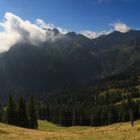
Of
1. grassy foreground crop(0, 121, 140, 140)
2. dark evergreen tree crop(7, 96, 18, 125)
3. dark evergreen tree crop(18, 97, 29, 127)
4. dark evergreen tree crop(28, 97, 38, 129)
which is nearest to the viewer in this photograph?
grassy foreground crop(0, 121, 140, 140)

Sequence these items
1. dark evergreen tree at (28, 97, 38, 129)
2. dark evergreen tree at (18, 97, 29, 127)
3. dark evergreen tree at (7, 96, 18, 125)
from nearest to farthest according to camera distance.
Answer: dark evergreen tree at (7, 96, 18, 125)
dark evergreen tree at (18, 97, 29, 127)
dark evergreen tree at (28, 97, 38, 129)

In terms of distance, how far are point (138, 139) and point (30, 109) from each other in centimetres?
10289

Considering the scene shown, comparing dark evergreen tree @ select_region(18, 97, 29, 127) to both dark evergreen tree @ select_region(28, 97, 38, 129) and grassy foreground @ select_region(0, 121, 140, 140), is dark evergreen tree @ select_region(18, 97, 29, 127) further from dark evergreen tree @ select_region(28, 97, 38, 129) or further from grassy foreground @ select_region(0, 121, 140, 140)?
grassy foreground @ select_region(0, 121, 140, 140)

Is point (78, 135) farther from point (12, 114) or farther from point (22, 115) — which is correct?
point (22, 115)

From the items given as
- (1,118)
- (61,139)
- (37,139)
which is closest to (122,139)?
(61,139)

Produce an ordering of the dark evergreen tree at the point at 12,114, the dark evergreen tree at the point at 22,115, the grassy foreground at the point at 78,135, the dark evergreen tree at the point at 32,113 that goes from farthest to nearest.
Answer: the dark evergreen tree at the point at 32,113 → the dark evergreen tree at the point at 22,115 → the dark evergreen tree at the point at 12,114 → the grassy foreground at the point at 78,135

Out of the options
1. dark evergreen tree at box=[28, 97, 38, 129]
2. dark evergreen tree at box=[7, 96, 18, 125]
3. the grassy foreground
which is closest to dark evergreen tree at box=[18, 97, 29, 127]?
dark evergreen tree at box=[7, 96, 18, 125]

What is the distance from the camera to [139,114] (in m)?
200

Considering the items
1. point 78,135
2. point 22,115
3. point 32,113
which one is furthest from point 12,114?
point 78,135

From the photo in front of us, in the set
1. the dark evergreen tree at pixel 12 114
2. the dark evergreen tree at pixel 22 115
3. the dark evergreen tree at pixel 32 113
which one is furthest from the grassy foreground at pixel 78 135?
the dark evergreen tree at pixel 32 113

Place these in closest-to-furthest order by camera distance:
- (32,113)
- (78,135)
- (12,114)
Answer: (78,135), (12,114), (32,113)

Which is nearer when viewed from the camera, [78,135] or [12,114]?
[78,135]

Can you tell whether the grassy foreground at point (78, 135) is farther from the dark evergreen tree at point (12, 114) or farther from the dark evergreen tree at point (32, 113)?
the dark evergreen tree at point (32, 113)

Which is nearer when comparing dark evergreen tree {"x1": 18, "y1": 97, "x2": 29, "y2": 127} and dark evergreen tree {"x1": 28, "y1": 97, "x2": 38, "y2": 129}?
dark evergreen tree {"x1": 18, "y1": 97, "x2": 29, "y2": 127}
